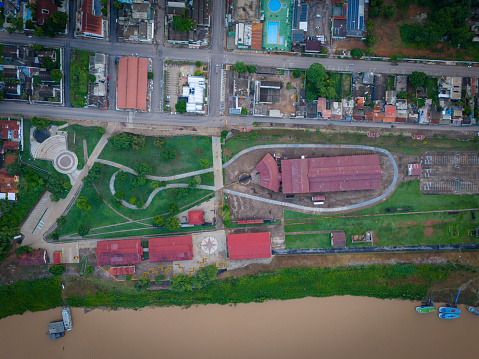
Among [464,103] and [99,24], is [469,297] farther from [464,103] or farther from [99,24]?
[99,24]

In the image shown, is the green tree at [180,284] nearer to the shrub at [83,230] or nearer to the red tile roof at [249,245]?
the red tile roof at [249,245]

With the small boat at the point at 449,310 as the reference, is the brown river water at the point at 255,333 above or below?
below

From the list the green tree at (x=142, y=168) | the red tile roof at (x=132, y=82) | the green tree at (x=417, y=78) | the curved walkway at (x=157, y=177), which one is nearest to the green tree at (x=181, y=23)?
the red tile roof at (x=132, y=82)

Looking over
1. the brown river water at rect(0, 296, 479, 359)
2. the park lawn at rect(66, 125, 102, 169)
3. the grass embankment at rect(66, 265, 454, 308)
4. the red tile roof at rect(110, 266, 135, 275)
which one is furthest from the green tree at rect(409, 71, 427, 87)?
the red tile roof at rect(110, 266, 135, 275)

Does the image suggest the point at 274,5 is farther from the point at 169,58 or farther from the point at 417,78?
the point at 417,78

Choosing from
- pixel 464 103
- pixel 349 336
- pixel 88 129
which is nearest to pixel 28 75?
pixel 88 129

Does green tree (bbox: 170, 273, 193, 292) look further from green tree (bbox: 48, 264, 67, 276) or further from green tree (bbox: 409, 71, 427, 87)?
green tree (bbox: 409, 71, 427, 87)
